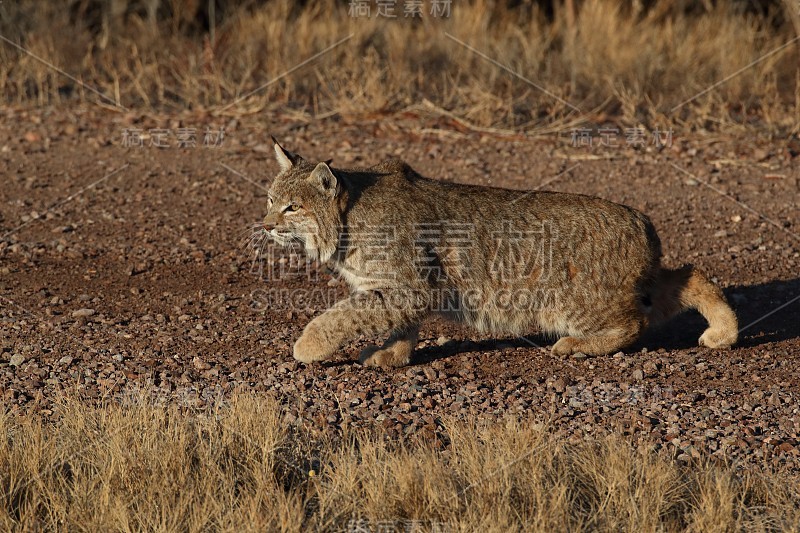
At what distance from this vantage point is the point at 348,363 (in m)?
6.40

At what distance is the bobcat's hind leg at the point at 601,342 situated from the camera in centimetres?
641

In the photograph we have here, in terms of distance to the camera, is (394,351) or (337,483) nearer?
(337,483)

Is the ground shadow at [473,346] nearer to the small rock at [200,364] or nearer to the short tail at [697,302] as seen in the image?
the short tail at [697,302]

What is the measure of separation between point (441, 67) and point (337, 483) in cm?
896

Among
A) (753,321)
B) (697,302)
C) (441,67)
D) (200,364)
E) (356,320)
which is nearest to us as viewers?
(356,320)

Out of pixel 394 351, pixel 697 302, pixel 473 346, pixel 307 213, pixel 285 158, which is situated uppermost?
Result: pixel 285 158

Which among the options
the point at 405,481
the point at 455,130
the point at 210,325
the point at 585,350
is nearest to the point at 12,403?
the point at 210,325

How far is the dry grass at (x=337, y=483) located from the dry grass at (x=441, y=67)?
6.96 metres

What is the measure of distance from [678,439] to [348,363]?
2.09 m

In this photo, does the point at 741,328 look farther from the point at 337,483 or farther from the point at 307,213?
the point at 337,483

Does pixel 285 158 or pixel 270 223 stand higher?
pixel 285 158

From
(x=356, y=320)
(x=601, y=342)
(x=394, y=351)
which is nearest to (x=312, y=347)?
(x=356, y=320)

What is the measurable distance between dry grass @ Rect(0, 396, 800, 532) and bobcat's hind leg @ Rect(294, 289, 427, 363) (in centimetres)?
106

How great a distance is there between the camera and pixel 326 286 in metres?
7.85
